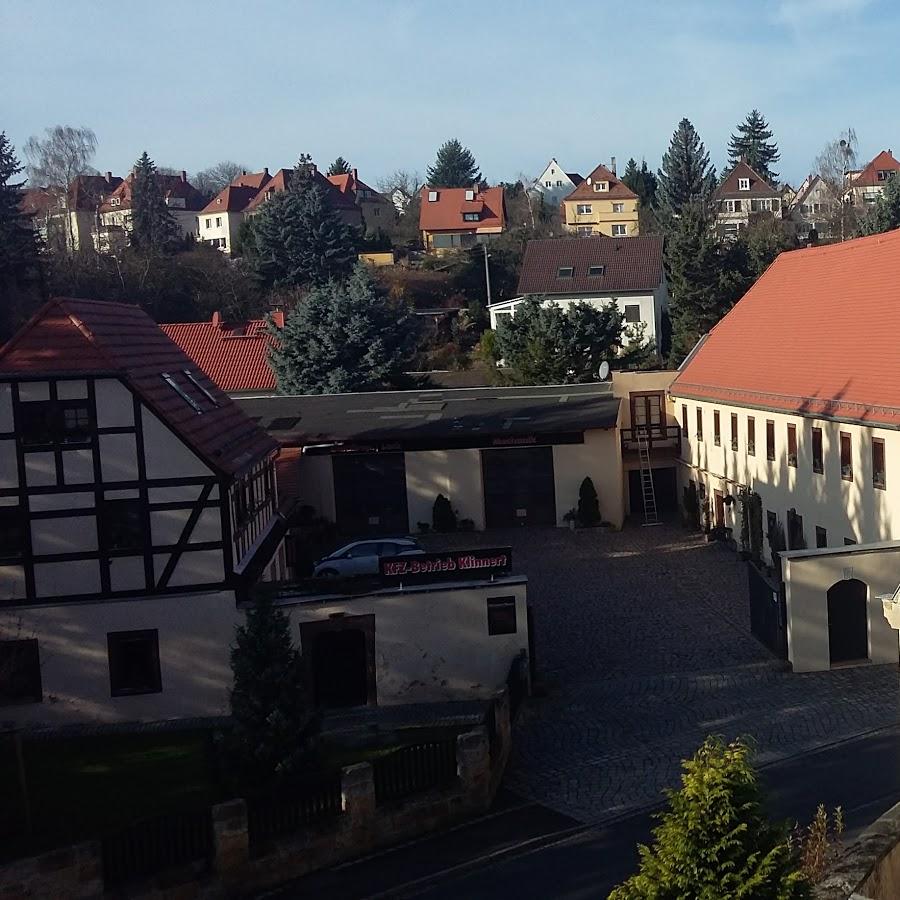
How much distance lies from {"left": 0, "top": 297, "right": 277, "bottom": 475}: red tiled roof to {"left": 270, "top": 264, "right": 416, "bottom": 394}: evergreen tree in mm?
28207

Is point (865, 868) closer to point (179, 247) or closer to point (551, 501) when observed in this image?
point (551, 501)

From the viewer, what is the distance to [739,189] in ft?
360

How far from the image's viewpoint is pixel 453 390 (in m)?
49.9

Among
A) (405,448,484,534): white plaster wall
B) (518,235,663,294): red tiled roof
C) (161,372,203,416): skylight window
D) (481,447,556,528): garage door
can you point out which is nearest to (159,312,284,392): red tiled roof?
(518,235,663,294): red tiled roof

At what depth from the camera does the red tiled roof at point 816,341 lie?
92.8ft

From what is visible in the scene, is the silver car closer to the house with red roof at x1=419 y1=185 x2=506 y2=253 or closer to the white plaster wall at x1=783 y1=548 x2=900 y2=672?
the white plaster wall at x1=783 y1=548 x2=900 y2=672

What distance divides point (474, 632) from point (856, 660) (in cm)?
756

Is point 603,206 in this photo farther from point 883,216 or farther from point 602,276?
point 883,216

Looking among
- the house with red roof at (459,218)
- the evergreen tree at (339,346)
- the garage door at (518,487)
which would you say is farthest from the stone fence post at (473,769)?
the house with red roof at (459,218)

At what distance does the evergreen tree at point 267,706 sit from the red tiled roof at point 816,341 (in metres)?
14.2

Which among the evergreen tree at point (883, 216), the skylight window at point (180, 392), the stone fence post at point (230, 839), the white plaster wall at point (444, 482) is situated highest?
the evergreen tree at point (883, 216)

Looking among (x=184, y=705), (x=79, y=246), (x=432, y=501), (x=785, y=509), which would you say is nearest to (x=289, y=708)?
(x=184, y=705)

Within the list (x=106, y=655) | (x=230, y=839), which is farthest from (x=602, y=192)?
(x=230, y=839)

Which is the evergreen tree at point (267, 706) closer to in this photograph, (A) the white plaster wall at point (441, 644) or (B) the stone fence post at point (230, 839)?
(B) the stone fence post at point (230, 839)
